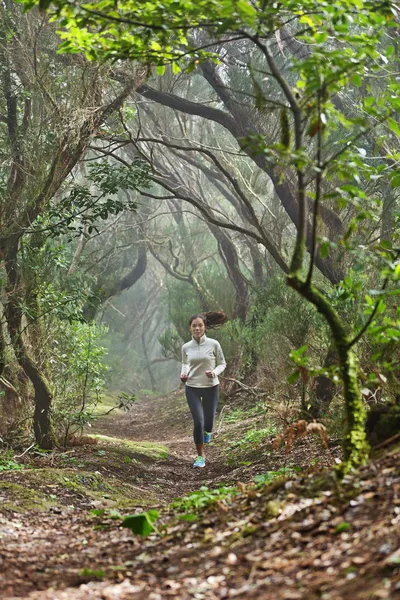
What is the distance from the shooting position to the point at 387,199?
A: 1159 centimetres

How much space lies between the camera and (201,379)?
356 inches

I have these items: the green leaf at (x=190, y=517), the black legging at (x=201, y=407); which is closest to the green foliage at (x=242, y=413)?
the black legging at (x=201, y=407)

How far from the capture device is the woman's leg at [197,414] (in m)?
8.82

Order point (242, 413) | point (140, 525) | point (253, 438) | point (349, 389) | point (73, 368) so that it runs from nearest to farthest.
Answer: point (140, 525), point (349, 389), point (73, 368), point (253, 438), point (242, 413)

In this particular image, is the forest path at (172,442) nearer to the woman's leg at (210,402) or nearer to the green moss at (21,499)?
the woman's leg at (210,402)

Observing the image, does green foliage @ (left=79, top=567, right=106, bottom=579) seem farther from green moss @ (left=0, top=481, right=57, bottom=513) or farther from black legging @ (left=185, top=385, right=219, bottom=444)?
black legging @ (left=185, top=385, right=219, bottom=444)

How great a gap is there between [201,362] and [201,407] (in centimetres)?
58

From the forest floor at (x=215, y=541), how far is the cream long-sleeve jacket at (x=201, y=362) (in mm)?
2256

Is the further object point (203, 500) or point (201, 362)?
point (201, 362)

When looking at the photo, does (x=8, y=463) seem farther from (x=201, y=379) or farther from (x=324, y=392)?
(x=324, y=392)

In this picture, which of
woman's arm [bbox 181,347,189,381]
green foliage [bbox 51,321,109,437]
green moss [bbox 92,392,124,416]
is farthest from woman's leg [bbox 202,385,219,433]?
green moss [bbox 92,392,124,416]

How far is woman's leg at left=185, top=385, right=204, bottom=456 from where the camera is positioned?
8.82 m

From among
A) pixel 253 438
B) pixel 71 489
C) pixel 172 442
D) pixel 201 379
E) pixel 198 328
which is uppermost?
pixel 198 328

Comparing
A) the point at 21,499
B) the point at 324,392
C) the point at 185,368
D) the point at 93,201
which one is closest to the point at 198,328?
the point at 185,368
